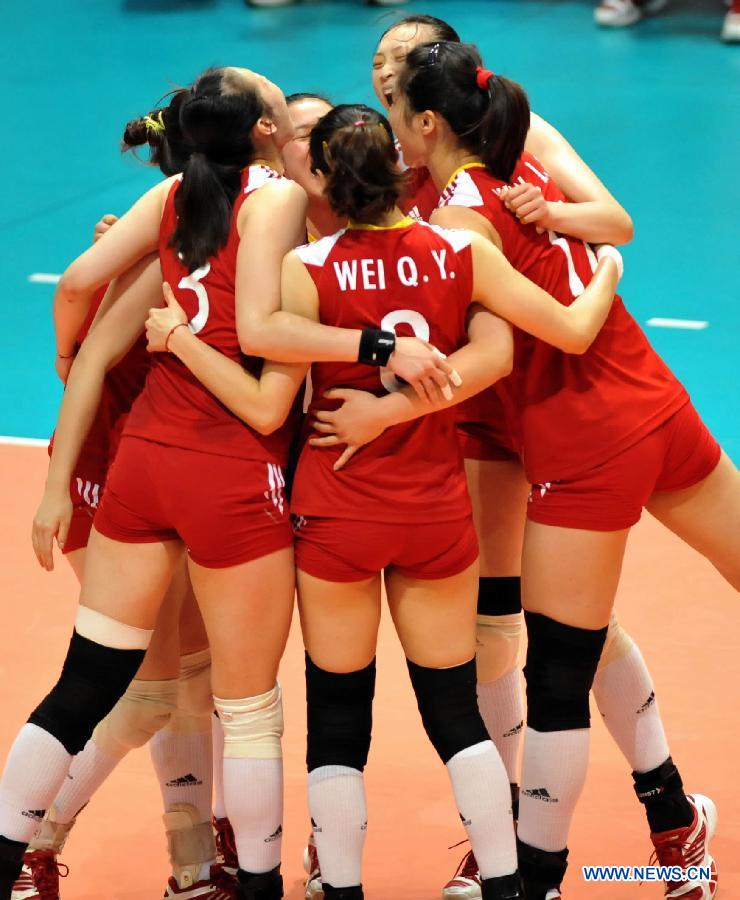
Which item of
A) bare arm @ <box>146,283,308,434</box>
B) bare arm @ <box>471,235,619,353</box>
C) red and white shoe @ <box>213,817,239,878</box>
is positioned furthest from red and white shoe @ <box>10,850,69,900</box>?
bare arm @ <box>471,235,619,353</box>

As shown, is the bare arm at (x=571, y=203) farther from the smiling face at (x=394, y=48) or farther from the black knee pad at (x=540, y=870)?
the black knee pad at (x=540, y=870)

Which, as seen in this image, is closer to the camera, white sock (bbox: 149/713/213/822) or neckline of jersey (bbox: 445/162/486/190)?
neckline of jersey (bbox: 445/162/486/190)

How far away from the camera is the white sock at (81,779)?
374 cm

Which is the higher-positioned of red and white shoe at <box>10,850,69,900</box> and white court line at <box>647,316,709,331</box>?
red and white shoe at <box>10,850,69,900</box>

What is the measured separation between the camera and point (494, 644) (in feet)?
12.8

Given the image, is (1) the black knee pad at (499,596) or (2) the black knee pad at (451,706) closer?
(2) the black knee pad at (451,706)

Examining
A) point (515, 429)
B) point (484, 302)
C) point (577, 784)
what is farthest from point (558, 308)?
point (577, 784)

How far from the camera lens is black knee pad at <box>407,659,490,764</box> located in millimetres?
3352

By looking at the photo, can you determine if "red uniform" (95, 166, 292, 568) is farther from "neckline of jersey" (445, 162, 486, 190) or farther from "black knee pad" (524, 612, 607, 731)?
"black knee pad" (524, 612, 607, 731)

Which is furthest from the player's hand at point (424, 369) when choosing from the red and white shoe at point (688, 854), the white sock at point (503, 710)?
the red and white shoe at point (688, 854)

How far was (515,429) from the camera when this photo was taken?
360 centimetres

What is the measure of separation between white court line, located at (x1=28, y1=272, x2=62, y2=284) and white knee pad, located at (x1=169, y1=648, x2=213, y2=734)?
530cm

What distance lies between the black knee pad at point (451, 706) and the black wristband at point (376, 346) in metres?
0.71

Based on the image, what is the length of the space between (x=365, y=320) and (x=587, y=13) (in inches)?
445
